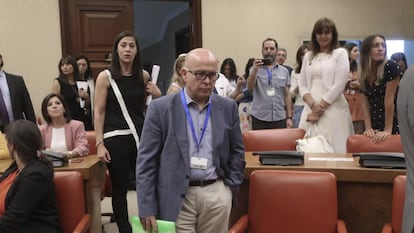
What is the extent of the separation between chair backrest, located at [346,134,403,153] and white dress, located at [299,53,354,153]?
380 mm

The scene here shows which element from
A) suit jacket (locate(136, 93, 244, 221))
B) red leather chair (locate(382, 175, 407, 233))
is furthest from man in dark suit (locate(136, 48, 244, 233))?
red leather chair (locate(382, 175, 407, 233))

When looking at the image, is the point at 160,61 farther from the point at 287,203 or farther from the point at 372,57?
the point at 287,203

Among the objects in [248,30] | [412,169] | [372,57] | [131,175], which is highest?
[248,30]

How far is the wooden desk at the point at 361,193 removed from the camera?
2113mm

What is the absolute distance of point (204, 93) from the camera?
5.67ft

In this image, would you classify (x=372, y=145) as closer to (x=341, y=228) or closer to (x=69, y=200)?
(x=341, y=228)

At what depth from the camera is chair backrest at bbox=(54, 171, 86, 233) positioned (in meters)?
2.11

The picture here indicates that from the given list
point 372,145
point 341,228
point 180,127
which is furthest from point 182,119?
point 372,145

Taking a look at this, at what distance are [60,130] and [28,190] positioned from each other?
1.15 m

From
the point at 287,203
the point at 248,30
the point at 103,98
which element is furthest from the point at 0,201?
the point at 248,30

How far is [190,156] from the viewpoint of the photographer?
176cm

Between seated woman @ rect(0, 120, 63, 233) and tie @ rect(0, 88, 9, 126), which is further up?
tie @ rect(0, 88, 9, 126)

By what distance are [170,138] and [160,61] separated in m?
7.30

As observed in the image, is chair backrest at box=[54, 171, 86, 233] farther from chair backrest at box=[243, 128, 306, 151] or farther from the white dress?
the white dress
